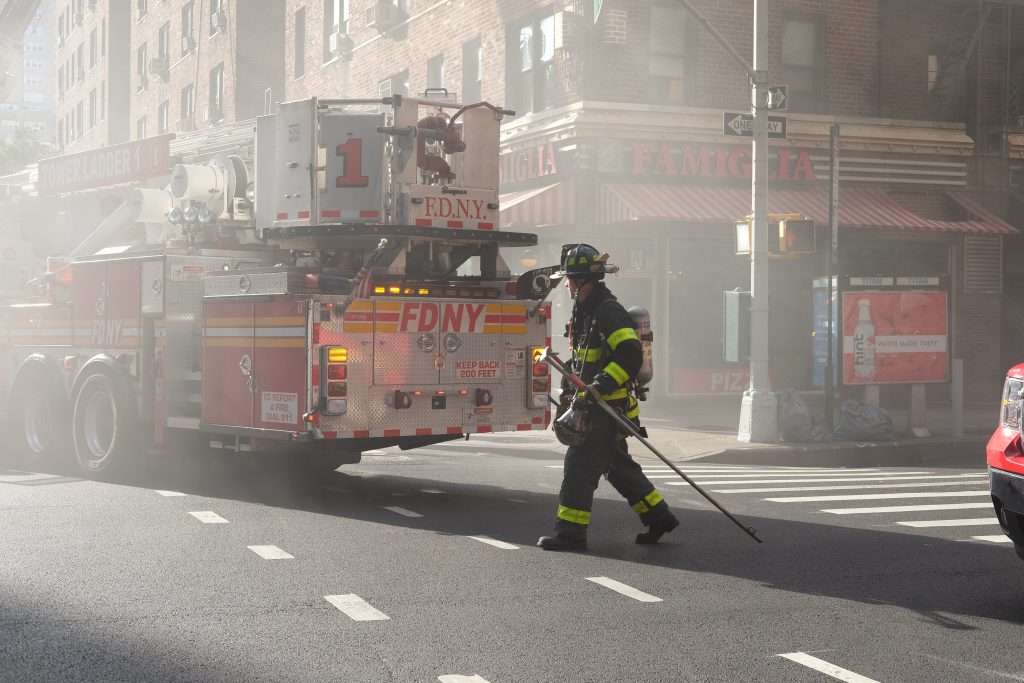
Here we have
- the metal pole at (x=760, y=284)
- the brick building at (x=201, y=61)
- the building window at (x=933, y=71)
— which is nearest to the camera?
the metal pole at (x=760, y=284)

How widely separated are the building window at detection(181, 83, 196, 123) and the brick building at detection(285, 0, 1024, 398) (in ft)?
59.8

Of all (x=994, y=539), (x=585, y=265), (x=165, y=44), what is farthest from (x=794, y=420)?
(x=165, y=44)

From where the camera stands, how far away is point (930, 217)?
78.5 ft

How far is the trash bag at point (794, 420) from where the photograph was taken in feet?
55.6

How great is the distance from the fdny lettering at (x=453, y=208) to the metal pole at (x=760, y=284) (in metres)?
6.33

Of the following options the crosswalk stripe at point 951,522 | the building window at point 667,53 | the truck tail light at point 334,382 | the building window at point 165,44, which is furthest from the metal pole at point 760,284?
the building window at point 165,44

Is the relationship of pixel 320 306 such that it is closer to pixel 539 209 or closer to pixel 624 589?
pixel 624 589

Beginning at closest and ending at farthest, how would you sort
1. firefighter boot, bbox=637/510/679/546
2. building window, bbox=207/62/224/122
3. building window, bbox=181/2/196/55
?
firefighter boot, bbox=637/510/679/546, building window, bbox=207/62/224/122, building window, bbox=181/2/196/55

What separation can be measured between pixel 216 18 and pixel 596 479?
110 feet

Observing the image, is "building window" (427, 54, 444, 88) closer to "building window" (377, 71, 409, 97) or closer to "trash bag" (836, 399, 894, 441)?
"building window" (377, 71, 409, 97)

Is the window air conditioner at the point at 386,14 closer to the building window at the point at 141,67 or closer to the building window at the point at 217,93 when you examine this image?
the building window at the point at 217,93

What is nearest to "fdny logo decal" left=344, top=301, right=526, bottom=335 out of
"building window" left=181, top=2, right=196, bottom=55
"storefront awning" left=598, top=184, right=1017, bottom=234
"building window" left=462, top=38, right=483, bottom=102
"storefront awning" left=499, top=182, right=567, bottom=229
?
"storefront awning" left=598, top=184, right=1017, bottom=234

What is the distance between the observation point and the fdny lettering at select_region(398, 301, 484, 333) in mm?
10453

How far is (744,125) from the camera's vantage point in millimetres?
16734
